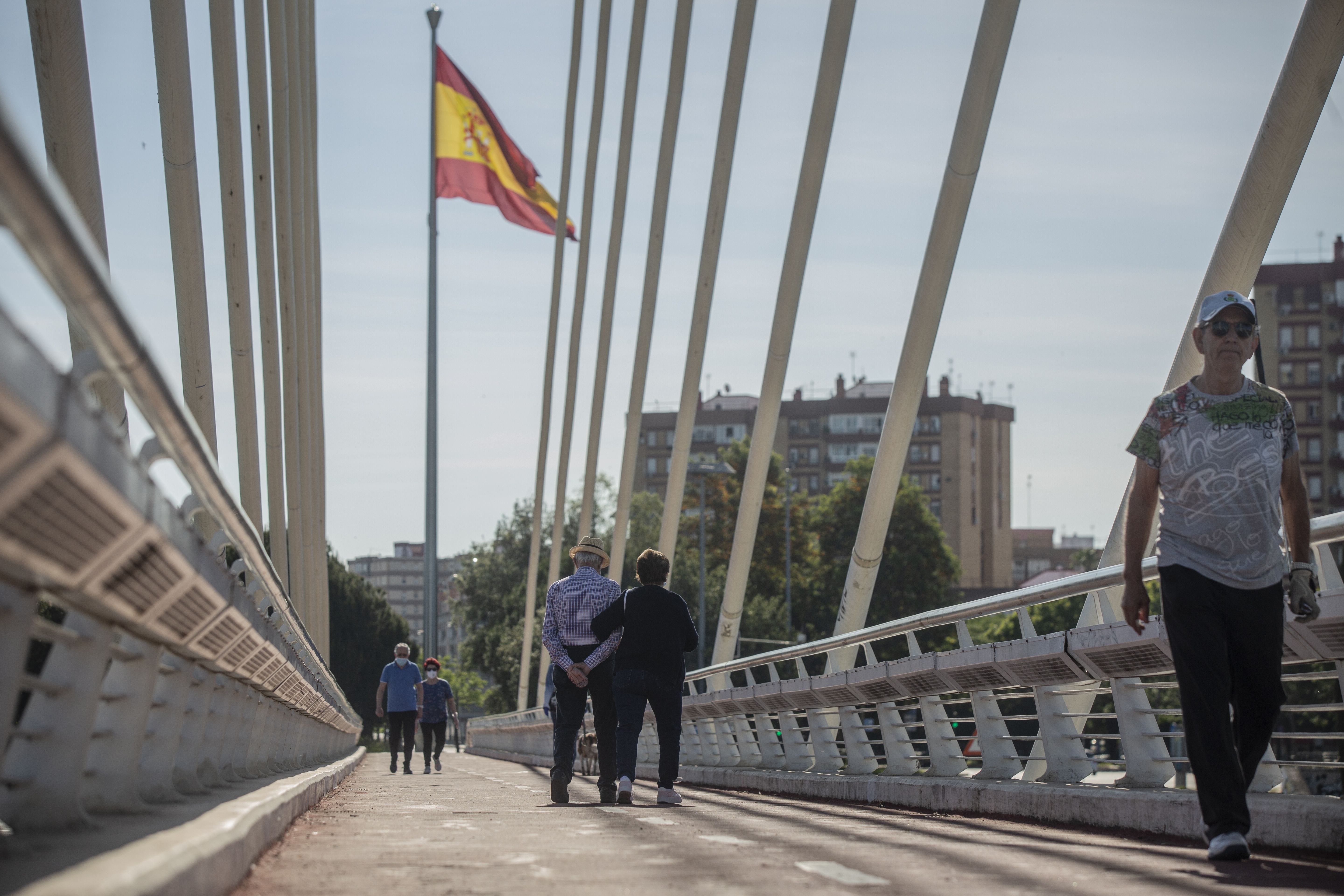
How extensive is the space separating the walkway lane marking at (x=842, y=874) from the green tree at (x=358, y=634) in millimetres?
67165

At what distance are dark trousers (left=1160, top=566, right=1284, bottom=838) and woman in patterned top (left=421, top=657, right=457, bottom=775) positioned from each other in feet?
47.0

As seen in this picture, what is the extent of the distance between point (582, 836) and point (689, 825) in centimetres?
96

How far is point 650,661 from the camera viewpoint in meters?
9.41

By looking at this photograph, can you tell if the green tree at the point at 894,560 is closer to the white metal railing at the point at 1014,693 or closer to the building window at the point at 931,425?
the building window at the point at 931,425

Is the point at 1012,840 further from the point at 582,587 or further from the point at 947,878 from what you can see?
the point at 582,587

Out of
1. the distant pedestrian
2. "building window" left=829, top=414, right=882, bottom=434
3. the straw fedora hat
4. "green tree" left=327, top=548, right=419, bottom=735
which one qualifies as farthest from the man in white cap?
"building window" left=829, top=414, right=882, bottom=434

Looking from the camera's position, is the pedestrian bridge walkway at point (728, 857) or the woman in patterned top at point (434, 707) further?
the woman in patterned top at point (434, 707)

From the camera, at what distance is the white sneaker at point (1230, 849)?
508 centimetres

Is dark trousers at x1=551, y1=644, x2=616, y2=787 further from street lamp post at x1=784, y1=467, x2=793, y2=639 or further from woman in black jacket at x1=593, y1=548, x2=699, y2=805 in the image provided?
street lamp post at x1=784, y1=467, x2=793, y2=639

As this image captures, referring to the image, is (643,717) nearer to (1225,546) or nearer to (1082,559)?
(1225,546)

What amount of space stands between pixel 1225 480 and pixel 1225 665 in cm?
65

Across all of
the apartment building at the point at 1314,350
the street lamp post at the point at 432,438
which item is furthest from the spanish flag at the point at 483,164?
the apartment building at the point at 1314,350

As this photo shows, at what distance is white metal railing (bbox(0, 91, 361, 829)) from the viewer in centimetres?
252

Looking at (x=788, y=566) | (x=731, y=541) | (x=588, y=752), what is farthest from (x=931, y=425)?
(x=588, y=752)
